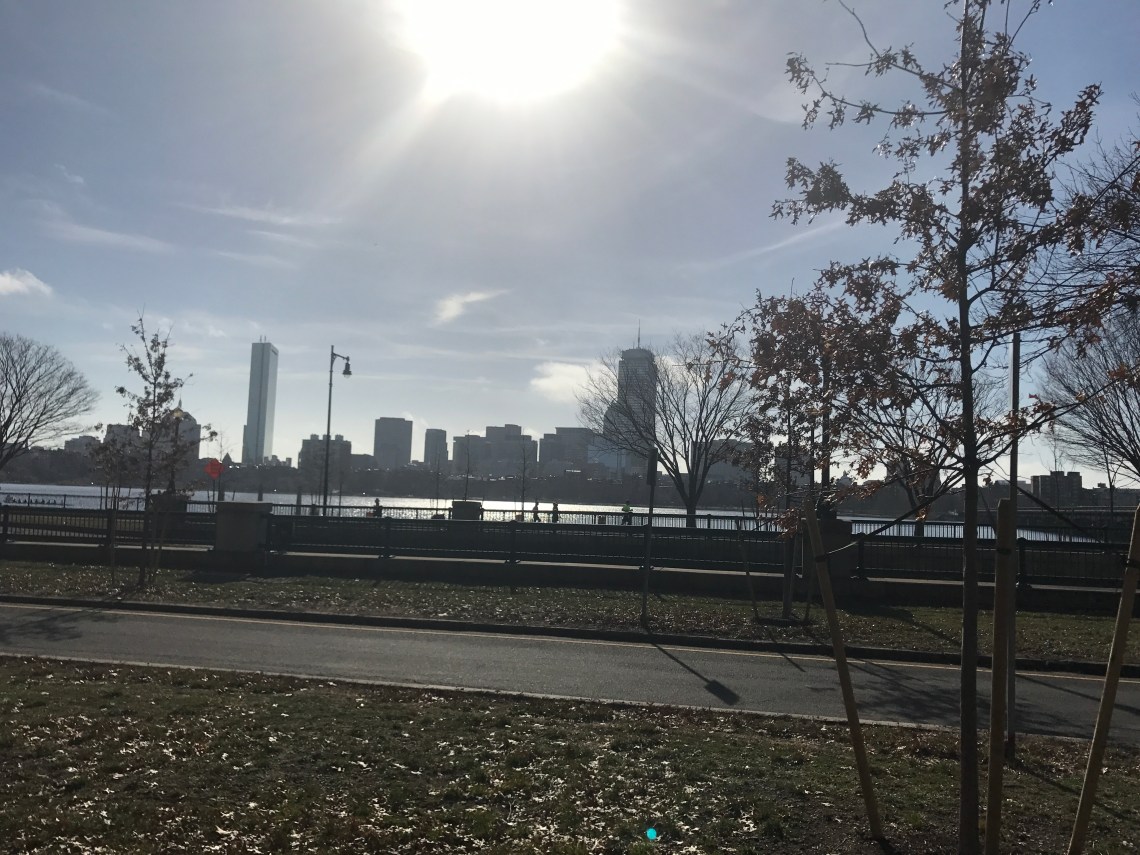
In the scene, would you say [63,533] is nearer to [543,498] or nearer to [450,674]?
[450,674]

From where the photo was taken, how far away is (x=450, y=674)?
1086cm

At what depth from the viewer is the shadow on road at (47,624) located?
12789 millimetres

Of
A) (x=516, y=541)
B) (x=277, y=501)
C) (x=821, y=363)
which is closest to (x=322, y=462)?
(x=277, y=501)

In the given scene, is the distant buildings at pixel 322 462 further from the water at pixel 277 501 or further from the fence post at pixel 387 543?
the fence post at pixel 387 543

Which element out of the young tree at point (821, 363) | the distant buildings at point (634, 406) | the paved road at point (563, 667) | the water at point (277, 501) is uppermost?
the distant buildings at point (634, 406)

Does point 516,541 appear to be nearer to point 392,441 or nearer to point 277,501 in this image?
point 277,501

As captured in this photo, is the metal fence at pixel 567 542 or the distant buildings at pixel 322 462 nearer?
the metal fence at pixel 567 542

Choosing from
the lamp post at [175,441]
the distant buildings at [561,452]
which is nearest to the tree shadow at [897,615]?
the lamp post at [175,441]

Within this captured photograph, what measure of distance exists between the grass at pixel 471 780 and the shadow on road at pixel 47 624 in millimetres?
4888

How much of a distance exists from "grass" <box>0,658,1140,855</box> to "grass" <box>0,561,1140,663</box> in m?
5.92

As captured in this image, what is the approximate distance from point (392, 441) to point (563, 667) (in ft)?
492

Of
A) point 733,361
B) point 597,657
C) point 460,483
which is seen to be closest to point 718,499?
point 460,483

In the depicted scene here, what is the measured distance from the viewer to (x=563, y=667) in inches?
455

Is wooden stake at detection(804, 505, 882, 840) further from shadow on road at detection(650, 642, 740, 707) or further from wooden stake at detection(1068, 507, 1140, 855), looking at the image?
shadow on road at detection(650, 642, 740, 707)
